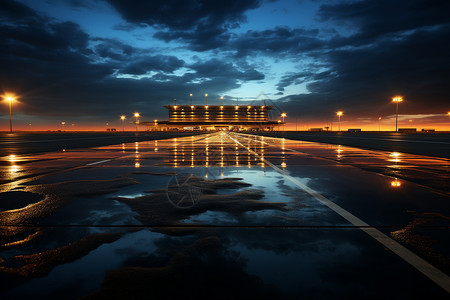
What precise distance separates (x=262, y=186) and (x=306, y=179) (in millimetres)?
1853

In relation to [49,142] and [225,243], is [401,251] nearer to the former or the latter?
[225,243]

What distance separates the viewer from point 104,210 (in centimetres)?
536

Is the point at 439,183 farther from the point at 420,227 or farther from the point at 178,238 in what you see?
the point at 178,238

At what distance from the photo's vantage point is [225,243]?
373 cm

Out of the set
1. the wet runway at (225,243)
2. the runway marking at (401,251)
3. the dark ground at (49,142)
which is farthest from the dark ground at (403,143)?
the dark ground at (49,142)

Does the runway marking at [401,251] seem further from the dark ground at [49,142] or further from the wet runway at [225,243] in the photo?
the dark ground at [49,142]

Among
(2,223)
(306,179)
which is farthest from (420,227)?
(2,223)

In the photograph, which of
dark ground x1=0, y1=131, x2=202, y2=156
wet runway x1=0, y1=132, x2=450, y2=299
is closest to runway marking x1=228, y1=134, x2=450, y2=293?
wet runway x1=0, y1=132, x2=450, y2=299

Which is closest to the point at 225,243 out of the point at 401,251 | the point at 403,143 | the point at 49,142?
the point at 401,251

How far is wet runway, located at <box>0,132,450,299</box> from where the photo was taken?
2.73m

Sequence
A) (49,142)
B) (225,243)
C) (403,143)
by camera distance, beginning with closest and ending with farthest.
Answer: (225,243) < (403,143) < (49,142)

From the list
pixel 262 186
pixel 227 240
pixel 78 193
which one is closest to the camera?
pixel 227 240

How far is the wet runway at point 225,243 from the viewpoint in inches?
108

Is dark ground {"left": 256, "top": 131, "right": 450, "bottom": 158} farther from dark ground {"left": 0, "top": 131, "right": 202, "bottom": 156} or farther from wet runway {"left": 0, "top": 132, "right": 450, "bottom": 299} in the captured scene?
dark ground {"left": 0, "top": 131, "right": 202, "bottom": 156}
